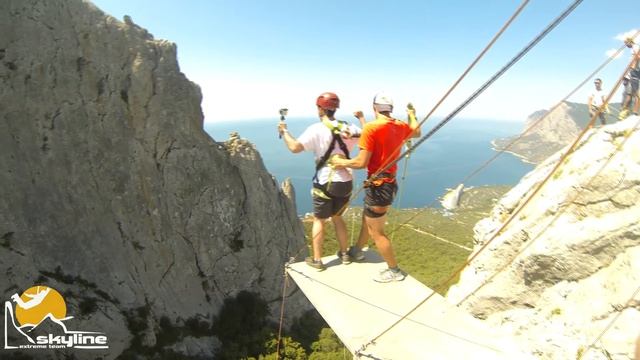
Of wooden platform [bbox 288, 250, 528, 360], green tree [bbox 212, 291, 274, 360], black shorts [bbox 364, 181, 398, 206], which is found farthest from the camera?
green tree [bbox 212, 291, 274, 360]

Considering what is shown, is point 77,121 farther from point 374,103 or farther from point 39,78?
point 374,103

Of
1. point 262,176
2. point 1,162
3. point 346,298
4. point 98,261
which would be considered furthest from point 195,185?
point 346,298

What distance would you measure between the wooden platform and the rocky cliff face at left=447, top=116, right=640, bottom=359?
5.20 m

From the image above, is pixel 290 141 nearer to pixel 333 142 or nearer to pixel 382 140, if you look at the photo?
pixel 333 142

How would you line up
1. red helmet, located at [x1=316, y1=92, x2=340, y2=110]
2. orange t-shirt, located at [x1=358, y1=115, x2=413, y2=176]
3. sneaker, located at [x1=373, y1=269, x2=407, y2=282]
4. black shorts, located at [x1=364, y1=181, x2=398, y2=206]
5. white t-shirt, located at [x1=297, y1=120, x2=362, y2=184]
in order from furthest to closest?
sneaker, located at [x1=373, y1=269, x2=407, y2=282] < white t-shirt, located at [x1=297, y1=120, x2=362, y2=184] < red helmet, located at [x1=316, y1=92, x2=340, y2=110] < black shorts, located at [x1=364, y1=181, x2=398, y2=206] < orange t-shirt, located at [x1=358, y1=115, x2=413, y2=176]

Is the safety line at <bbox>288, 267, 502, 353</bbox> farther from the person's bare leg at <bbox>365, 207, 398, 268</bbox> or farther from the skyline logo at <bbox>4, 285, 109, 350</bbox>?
the skyline logo at <bbox>4, 285, 109, 350</bbox>

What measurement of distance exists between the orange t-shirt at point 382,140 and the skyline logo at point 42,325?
90.3ft

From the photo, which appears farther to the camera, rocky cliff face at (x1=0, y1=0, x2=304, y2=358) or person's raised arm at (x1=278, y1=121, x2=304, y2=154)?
rocky cliff face at (x1=0, y1=0, x2=304, y2=358)

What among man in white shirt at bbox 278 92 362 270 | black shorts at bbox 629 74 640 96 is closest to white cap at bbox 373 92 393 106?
man in white shirt at bbox 278 92 362 270

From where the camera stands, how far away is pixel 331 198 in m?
6.75

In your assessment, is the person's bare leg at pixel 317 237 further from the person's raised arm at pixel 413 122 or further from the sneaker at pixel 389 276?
the person's raised arm at pixel 413 122

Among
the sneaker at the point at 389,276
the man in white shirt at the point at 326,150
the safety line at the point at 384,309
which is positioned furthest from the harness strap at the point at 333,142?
the sneaker at the point at 389,276

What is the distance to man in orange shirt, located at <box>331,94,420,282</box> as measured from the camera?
582cm

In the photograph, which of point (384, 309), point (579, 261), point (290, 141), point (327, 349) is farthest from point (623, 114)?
point (327, 349)
